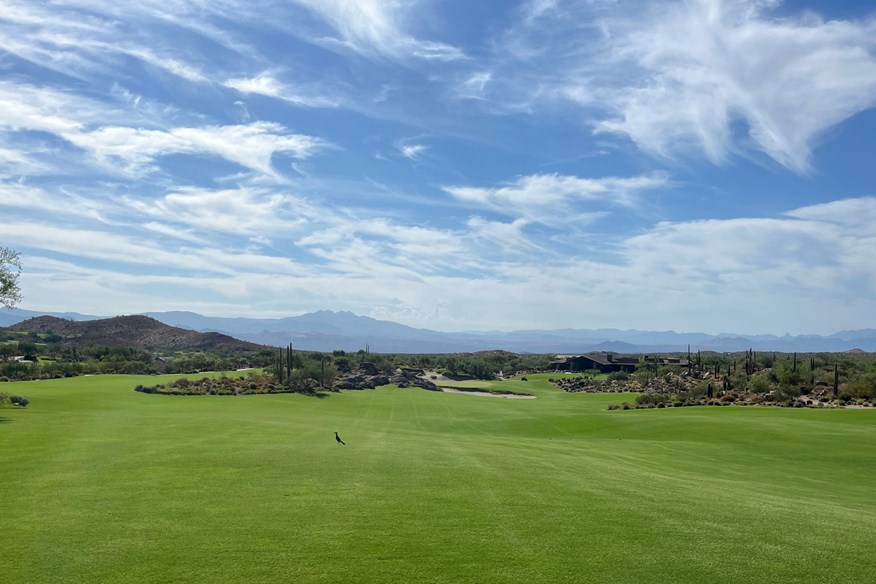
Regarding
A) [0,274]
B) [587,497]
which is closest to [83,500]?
[587,497]

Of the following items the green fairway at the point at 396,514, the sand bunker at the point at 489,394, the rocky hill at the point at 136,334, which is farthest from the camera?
the rocky hill at the point at 136,334

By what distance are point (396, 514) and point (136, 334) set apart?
19471cm

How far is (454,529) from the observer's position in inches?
394

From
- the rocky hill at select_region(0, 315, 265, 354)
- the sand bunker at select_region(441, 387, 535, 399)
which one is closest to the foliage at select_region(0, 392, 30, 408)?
the sand bunker at select_region(441, 387, 535, 399)

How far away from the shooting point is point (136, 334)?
7180 inches

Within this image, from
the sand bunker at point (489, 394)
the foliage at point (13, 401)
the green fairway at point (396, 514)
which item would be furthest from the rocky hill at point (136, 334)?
the green fairway at point (396, 514)

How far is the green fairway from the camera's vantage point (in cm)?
839

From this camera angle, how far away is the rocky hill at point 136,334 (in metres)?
170

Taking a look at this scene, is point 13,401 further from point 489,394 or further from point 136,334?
point 136,334

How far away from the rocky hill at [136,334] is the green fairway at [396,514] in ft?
519

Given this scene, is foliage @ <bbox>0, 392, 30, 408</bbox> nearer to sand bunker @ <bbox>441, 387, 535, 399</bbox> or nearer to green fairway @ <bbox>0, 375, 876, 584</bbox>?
green fairway @ <bbox>0, 375, 876, 584</bbox>

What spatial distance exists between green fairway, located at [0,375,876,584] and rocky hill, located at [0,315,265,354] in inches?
6233

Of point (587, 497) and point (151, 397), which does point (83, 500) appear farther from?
point (151, 397)

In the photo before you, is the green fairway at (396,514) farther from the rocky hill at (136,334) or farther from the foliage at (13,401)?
the rocky hill at (136,334)
